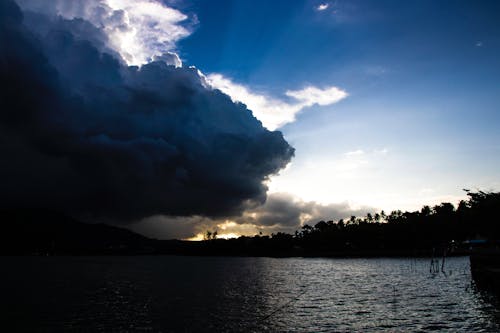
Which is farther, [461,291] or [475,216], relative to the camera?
[475,216]

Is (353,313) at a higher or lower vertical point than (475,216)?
lower

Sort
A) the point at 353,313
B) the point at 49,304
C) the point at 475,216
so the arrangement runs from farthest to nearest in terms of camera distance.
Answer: the point at 475,216 → the point at 49,304 → the point at 353,313

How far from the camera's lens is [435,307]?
158ft

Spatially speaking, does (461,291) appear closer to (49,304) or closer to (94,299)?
(94,299)

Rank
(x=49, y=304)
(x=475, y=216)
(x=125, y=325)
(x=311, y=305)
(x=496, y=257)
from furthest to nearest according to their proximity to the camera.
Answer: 1. (x=475, y=216)
2. (x=496, y=257)
3. (x=49, y=304)
4. (x=311, y=305)
5. (x=125, y=325)

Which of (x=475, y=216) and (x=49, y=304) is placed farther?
(x=475, y=216)

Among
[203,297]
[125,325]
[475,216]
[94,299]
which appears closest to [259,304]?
[203,297]

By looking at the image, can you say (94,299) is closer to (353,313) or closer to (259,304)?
(259,304)

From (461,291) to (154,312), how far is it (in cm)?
5108

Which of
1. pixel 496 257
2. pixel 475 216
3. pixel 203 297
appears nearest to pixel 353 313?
pixel 203 297

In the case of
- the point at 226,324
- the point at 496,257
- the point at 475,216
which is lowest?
the point at 226,324

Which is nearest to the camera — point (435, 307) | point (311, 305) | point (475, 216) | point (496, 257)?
point (435, 307)

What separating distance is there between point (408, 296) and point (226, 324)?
33.3 metres

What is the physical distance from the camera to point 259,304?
5622cm
